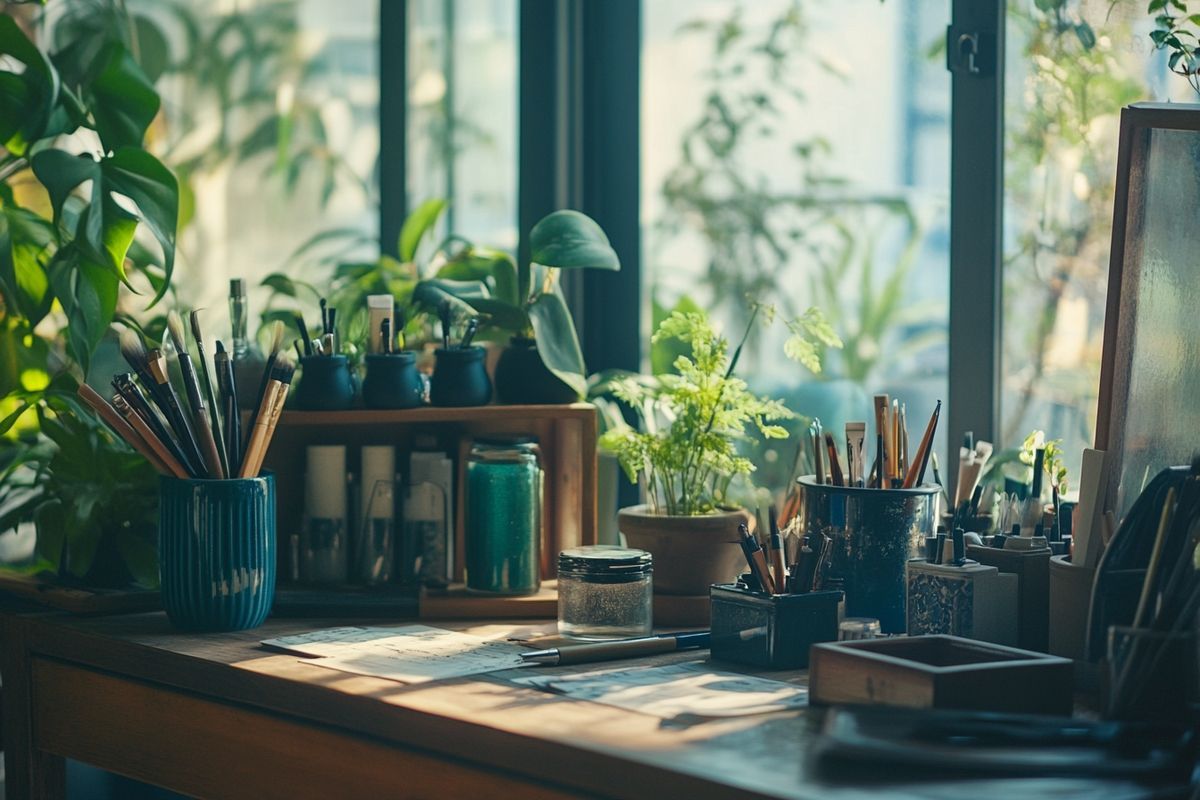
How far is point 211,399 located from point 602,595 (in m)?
0.50

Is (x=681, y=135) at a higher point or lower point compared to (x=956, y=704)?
higher

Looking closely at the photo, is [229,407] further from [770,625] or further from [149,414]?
[770,625]

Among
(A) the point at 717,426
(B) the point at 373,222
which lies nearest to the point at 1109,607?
(A) the point at 717,426

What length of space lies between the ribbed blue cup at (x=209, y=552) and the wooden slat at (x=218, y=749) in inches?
4.2

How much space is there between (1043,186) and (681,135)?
1.98 ft

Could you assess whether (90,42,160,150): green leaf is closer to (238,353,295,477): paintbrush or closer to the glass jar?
(238,353,295,477): paintbrush

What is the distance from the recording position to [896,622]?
61.0 inches

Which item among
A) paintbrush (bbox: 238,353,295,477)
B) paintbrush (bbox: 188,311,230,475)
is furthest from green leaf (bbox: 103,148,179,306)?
paintbrush (bbox: 238,353,295,477)

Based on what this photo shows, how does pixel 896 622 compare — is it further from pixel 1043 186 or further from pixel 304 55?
pixel 304 55

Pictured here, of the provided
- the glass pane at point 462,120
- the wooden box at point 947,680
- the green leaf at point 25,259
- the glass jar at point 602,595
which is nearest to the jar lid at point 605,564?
the glass jar at point 602,595

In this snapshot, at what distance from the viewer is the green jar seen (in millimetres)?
1726

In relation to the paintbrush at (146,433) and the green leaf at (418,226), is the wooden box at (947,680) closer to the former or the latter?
the paintbrush at (146,433)

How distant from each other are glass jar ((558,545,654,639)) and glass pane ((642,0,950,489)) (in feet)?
1.71

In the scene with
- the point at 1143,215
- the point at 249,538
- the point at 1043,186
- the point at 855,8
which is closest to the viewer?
Result: the point at 1143,215
